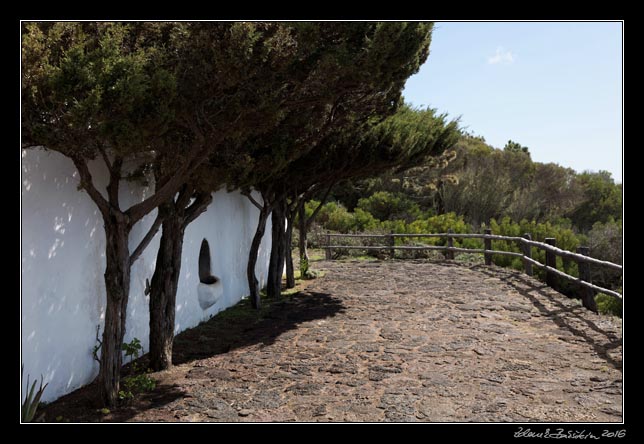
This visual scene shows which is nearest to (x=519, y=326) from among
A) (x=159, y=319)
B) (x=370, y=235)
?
(x=159, y=319)

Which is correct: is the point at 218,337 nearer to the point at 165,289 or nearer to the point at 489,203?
the point at 165,289

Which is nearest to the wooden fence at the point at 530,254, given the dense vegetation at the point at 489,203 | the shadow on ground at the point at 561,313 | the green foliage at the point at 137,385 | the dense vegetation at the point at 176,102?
the shadow on ground at the point at 561,313

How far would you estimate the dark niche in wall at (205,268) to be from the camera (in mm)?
9797

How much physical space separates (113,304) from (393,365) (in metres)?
3.19

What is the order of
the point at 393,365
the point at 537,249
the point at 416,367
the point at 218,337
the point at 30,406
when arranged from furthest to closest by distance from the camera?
the point at 537,249, the point at 218,337, the point at 393,365, the point at 416,367, the point at 30,406

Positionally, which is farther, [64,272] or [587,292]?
[587,292]

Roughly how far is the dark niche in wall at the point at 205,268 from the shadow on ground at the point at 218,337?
65 cm

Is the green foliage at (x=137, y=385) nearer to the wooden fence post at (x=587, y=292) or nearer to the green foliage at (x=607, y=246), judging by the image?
the wooden fence post at (x=587, y=292)

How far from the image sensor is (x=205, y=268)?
989 cm

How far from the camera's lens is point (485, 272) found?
1493 centimetres

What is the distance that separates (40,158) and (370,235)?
15.8 m

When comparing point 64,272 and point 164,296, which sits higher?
point 64,272

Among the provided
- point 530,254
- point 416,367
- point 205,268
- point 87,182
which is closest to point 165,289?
point 87,182

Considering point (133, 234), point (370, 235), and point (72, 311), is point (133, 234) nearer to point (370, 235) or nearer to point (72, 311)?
point (72, 311)
